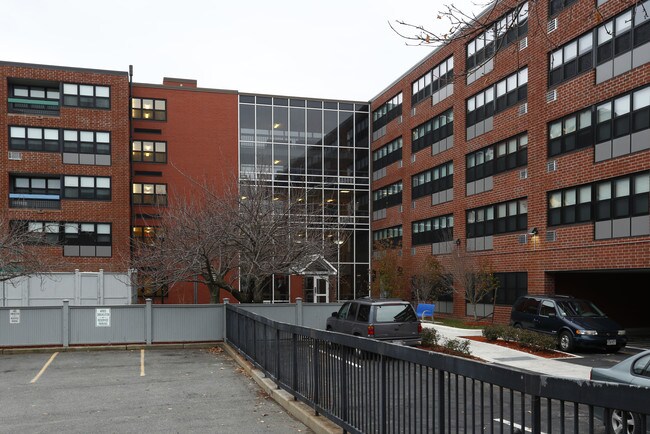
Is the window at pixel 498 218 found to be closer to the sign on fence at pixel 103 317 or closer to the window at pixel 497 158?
the window at pixel 497 158

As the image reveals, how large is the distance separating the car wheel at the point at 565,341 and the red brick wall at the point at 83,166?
24933mm

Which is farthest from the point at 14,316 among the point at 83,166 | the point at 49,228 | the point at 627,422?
the point at 83,166

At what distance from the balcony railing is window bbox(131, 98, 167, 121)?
8.15 meters

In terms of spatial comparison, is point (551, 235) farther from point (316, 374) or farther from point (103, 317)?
point (316, 374)

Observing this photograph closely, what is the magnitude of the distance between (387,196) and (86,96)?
21.3 m

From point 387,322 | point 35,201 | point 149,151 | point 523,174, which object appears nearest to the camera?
point 387,322

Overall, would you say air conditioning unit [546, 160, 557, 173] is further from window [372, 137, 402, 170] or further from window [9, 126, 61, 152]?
window [9, 126, 61, 152]

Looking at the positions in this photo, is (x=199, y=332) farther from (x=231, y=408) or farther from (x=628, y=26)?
(x=628, y=26)

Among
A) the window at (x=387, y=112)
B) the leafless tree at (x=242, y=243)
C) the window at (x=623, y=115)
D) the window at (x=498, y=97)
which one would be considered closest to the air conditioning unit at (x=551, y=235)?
the window at (x=623, y=115)

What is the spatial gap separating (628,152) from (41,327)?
20.6 meters

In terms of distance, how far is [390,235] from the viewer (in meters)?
41.7

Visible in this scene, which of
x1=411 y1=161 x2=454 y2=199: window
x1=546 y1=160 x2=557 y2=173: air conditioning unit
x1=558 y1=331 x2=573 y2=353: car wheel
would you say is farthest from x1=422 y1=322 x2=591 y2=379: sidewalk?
x1=411 y1=161 x2=454 y2=199: window

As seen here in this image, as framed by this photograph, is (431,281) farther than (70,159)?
No

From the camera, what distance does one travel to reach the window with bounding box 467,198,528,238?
27.3 meters
